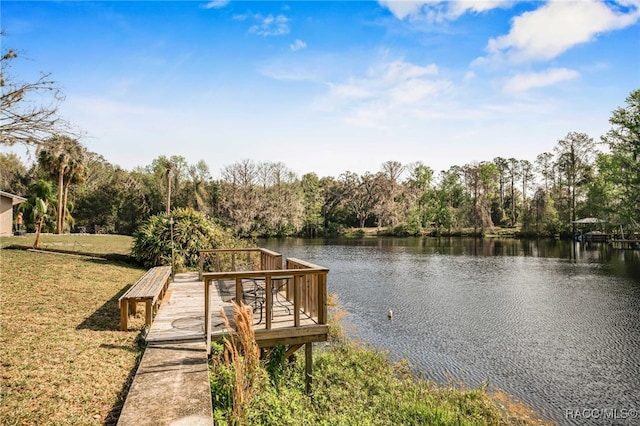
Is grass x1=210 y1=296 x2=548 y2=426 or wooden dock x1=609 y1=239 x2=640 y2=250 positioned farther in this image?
wooden dock x1=609 y1=239 x2=640 y2=250

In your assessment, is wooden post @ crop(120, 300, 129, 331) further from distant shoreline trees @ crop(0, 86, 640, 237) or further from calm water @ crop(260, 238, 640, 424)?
distant shoreline trees @ crop(0, 86, 640, 237)

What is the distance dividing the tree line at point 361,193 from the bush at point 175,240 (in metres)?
5.64

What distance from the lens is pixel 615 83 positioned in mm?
15180

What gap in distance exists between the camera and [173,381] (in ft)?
13.5

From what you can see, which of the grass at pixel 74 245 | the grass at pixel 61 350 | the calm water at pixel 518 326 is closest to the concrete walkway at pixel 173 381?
the grass at pixel 61 350

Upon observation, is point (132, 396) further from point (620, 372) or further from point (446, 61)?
point (446, 61)

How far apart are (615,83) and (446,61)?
714cm

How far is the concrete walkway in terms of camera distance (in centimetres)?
336

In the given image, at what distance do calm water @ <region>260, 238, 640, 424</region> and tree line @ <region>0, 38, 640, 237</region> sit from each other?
1338cm

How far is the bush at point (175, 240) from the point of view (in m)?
14.0

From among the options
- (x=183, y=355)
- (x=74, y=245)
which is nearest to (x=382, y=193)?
(x=74, y=245)

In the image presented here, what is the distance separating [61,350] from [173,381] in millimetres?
2093

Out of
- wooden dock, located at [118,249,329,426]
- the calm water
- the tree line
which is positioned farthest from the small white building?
wooden dock, located at [118,249,329,426]

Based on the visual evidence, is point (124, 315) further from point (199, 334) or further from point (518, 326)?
point (518, 326)
